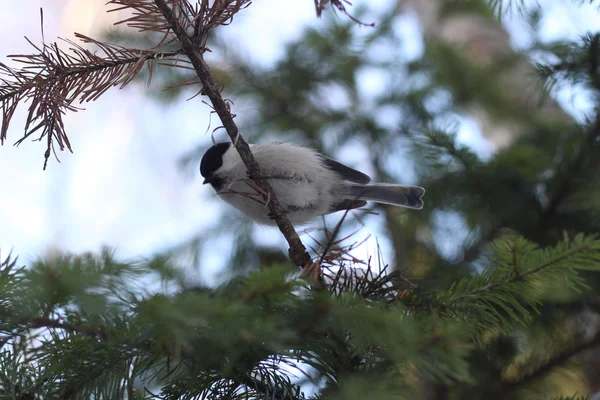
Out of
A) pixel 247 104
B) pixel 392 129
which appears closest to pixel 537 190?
pixel 392 129

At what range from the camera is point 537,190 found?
5.96ft

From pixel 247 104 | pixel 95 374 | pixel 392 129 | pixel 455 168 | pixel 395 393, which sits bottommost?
pixel 395 393

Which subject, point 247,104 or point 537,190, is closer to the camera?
point 537,190

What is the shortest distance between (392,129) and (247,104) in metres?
0.68

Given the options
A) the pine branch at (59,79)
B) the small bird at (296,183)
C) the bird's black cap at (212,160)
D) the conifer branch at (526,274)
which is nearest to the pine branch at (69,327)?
the pine branch at (59,79)

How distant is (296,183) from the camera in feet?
5.70

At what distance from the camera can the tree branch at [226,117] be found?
38.9 inches

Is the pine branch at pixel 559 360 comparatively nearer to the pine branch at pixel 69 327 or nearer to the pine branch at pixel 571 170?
the pine branch at pixel 571 170

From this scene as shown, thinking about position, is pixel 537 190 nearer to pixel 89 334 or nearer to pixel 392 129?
pixel 392 129

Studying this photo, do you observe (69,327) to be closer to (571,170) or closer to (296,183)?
(296,183)

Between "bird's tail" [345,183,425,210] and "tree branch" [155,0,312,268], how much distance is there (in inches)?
27.4

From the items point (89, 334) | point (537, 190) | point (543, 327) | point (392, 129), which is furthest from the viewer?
point (392, 129)

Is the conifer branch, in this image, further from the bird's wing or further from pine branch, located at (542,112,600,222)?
the bird's wing

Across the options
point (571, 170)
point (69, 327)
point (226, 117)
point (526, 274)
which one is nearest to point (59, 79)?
point (226, 117)
